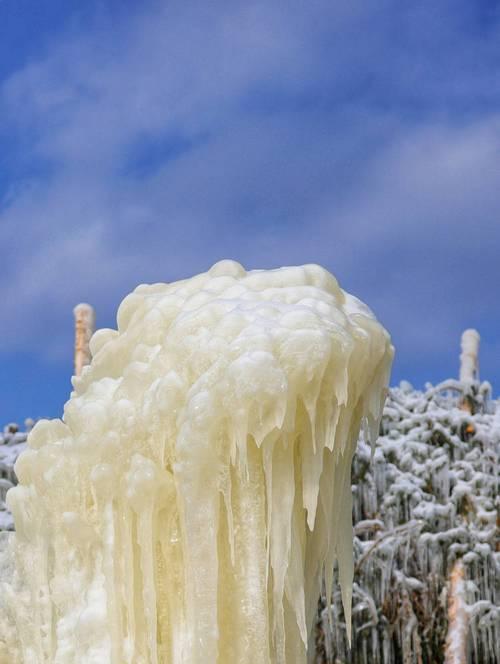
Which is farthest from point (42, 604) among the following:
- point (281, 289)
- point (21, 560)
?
point (281, 289)

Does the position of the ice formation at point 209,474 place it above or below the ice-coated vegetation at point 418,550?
below

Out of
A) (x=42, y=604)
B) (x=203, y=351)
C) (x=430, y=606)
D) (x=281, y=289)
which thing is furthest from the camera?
(x=430, y=606)

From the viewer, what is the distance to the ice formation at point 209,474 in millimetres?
2902

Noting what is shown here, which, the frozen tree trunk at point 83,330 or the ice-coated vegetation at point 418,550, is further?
the frozen tree trunk at point 83,330

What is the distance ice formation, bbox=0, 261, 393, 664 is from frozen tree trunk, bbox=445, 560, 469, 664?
17.0ft

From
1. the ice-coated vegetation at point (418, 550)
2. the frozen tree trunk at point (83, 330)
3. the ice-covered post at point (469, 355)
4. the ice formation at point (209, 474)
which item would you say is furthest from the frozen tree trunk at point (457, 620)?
the ice formation at point (209, 474)

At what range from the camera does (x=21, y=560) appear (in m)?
3.46

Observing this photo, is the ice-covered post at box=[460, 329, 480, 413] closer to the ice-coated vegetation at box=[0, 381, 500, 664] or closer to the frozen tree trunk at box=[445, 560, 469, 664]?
the ice-coated vegetation at box=[0, 381, 500, 664]

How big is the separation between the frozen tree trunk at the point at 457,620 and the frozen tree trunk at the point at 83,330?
4.04 m

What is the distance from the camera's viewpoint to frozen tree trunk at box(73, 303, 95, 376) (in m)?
10.1

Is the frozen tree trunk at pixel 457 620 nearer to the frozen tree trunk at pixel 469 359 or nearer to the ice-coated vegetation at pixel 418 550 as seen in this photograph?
the ice-coated vegetation at pixel 418 550

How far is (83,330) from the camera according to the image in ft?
33.5

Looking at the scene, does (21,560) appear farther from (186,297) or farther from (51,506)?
(186,297)

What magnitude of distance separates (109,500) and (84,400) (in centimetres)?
33
